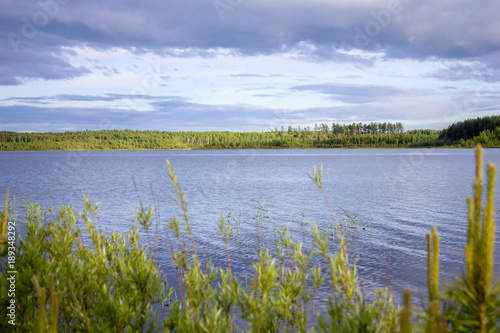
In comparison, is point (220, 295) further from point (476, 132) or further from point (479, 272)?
point (476, 132)

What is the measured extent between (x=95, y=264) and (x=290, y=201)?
25.5 meters

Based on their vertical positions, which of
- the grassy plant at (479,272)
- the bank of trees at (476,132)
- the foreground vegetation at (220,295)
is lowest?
the foreground vegetation at (220,295)

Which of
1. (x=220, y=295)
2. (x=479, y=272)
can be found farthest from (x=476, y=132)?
(x=479, y=272)

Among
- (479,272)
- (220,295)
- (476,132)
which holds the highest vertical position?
(476,132)

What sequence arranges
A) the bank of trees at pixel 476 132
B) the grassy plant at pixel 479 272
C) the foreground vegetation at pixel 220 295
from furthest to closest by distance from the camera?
the bank of trees at pixel 476 132
the foreground vegetation at pixel 220 295
the grassy plant at pixel 479 272

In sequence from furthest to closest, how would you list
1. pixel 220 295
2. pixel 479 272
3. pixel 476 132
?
pixel 476 132 < pixel 220 295 < pixel 479 272

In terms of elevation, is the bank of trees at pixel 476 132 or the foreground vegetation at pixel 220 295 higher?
the bank of trees at pixel 476 132

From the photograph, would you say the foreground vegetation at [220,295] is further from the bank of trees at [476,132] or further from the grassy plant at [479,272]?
the bank of trees at [476,132]

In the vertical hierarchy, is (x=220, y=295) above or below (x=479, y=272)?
below

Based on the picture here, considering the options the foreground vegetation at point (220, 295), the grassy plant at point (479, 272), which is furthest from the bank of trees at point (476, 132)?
the grassy plant at point (479, 272)

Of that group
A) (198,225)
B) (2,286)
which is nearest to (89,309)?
(2,286)

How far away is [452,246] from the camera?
17.8 m

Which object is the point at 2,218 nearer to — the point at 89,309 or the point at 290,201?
the point at 89,309

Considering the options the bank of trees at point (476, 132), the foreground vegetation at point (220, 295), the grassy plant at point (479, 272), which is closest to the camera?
the grassy plant at point (479, 272)
